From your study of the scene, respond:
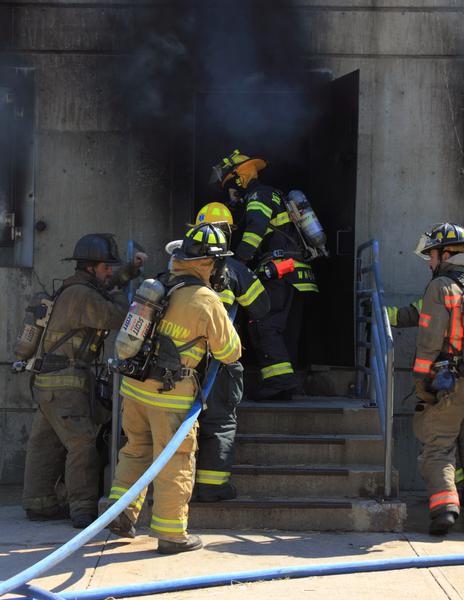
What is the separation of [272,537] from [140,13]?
15.5 ft

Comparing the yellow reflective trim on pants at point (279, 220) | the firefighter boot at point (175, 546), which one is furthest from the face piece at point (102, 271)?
the firefighter boot at point (175, 546)

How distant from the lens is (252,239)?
7.33 m

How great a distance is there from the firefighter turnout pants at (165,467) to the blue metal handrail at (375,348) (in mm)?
1448

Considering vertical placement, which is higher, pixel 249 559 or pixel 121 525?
pixel 121 525

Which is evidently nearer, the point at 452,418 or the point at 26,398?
the point at 452,418

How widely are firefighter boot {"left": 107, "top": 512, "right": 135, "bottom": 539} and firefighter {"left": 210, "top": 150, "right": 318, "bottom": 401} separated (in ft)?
6.34

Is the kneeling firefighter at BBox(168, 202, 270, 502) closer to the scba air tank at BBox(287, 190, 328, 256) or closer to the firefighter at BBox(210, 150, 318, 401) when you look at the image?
the firefighter at BBox(210, 150, 318, 401)

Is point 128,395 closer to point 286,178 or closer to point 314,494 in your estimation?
point 314,494

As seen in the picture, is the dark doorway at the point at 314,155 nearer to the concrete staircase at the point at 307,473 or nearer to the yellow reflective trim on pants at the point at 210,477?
the concrete staircase at the point at 307,473

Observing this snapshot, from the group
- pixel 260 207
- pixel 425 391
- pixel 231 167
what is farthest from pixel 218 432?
pixel 231 167

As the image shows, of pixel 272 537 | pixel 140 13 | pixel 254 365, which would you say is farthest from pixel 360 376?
pixel 140 13

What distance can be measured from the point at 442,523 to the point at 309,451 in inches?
43.0

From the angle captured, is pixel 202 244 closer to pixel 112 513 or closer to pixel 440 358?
pixel 112 513

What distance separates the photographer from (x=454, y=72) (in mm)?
8359
